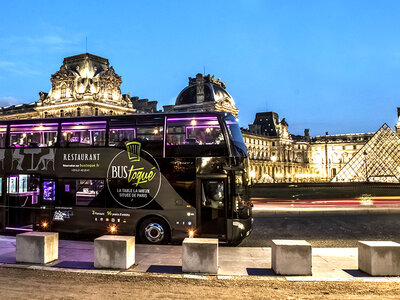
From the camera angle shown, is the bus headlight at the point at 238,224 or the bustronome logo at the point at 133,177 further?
the bustronome logo at the point at 133,177

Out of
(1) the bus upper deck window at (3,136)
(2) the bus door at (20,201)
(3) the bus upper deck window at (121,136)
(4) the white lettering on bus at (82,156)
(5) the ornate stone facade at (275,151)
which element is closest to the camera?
(3) the bus upper deck window at (121,136)

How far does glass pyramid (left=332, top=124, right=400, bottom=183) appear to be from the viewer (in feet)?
211

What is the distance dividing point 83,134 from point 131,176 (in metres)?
2.10

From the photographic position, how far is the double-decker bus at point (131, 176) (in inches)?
454

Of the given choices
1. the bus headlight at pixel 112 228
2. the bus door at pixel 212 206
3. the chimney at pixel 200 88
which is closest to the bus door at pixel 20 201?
the bus headlight at pixel 112 228

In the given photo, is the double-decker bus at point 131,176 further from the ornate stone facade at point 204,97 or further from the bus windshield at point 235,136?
the ornate stone facade at point 204,97

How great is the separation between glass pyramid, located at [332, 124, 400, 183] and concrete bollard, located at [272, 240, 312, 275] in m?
59.7

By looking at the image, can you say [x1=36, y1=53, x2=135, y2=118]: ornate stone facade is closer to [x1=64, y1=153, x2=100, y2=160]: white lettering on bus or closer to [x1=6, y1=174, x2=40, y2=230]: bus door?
[x1=6, y1=174, x2=40, y2=230]: bus door

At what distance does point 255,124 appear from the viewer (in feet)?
430

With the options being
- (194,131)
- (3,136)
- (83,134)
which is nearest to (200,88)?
(3,136)

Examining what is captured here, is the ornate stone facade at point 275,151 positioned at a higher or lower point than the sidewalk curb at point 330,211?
higher

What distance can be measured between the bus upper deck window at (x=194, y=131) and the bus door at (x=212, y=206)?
111cm

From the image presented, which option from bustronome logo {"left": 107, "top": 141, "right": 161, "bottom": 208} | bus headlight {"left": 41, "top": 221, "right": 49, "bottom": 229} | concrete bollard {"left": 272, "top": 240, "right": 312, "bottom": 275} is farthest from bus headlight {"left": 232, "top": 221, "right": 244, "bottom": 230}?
bus headlight {"left": 41, "top": 221, "right": 49, "bottom": 229}

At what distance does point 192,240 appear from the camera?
9086mm
